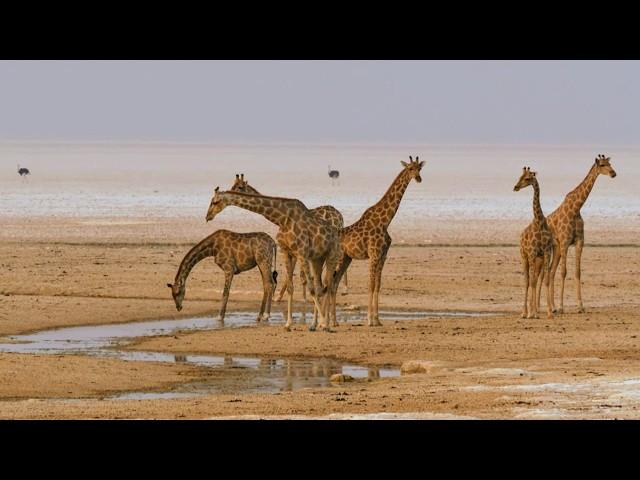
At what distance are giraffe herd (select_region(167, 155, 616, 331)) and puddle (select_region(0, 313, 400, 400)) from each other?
1063 mm

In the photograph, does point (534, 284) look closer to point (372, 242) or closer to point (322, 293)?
point (372, 242)

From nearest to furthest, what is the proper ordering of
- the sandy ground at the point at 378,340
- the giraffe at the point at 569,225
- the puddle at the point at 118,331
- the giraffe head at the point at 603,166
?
1. the sandy ground at the point at 378,340
2. the puddle at the point at 118,331
3. the giraffe at the point at 569,225
4. the giraffe head at the point at 603,166

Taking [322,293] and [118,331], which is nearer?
[322,293]

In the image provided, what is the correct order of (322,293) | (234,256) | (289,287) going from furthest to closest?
1. (234,256)
2. (289,287)
3. (322,293)

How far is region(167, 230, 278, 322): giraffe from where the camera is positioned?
23219 mm

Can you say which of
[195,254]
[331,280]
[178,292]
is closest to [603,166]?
[331,280]

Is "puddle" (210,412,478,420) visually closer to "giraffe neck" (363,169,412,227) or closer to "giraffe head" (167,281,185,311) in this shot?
"giraffe neck" (363,169,412,227)

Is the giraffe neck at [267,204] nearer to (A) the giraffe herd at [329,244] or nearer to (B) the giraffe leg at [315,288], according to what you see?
(A) the giraffe herd at [329,244]

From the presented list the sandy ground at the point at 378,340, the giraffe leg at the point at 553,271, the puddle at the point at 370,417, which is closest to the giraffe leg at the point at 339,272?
the sandy ground at the point at 378,340

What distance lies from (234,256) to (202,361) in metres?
4.51

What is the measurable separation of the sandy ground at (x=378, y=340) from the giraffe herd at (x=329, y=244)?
61 centimetres

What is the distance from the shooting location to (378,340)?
20641 millimetres

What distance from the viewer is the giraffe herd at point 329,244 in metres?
21.7

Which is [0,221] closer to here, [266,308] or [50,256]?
[50,256]
